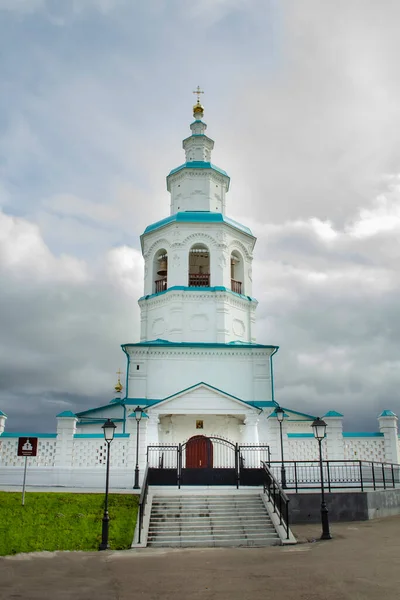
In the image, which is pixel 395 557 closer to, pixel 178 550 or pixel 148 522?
pixel 178 550

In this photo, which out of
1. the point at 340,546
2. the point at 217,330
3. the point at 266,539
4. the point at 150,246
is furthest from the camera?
the point at 150,246

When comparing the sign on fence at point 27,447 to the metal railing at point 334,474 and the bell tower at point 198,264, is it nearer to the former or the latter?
the metal railing at point 334,474

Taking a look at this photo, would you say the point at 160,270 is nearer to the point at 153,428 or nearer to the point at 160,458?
the point at 153,428

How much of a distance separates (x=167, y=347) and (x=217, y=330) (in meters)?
2.71

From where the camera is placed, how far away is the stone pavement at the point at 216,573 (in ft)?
25.9

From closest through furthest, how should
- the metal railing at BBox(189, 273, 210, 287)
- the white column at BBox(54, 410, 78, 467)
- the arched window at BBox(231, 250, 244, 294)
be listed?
the white column at BBox(54, 410, 78, 467) → the metal railing at BBox(189, 273, 210, 287) → the arched window at BBox(231, 250, 244, 294)

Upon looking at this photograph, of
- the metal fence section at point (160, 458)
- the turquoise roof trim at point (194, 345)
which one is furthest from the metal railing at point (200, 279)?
the metal fence section at point (160, 458)

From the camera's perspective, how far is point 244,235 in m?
28.8

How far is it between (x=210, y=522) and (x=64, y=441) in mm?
8187

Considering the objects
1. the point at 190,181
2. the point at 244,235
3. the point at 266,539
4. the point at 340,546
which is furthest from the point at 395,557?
the point at 190,181

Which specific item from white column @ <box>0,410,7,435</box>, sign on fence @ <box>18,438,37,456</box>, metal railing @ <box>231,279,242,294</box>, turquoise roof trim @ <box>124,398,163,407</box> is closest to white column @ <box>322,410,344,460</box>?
turquoise roof trim @ <box>124,398,163,407</box>

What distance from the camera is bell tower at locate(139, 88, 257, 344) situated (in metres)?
26.2

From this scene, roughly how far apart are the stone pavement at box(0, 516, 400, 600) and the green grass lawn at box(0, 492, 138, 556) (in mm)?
619

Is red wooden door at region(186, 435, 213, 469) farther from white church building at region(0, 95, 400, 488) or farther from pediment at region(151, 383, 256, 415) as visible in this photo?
pediment at region(151, 383, 256, 415)
